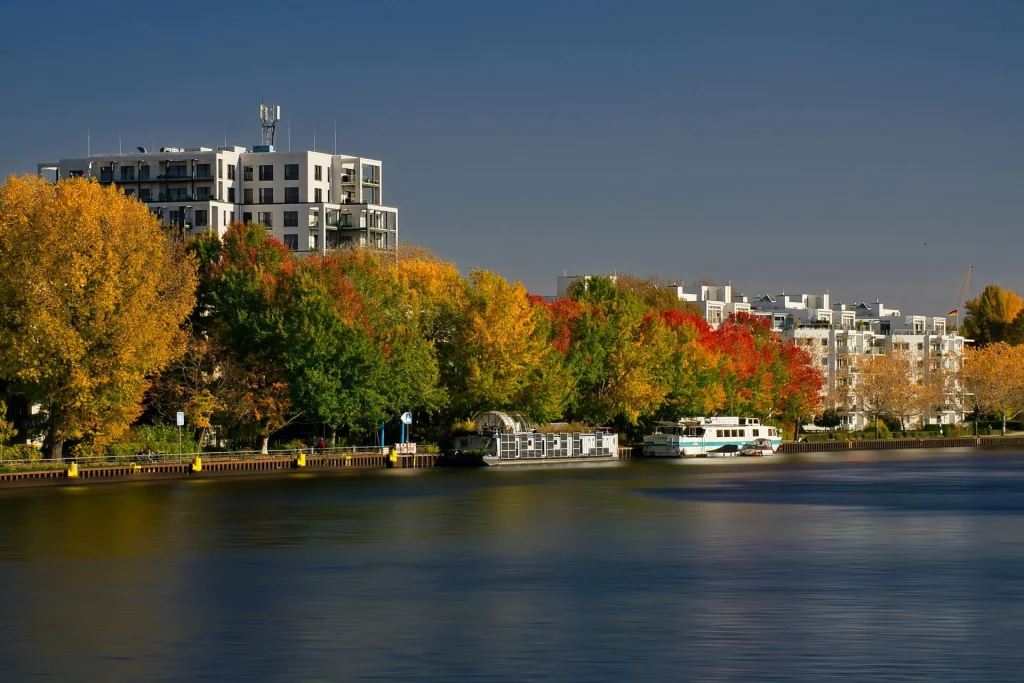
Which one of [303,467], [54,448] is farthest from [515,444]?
[54,448]

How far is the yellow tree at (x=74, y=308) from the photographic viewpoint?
3898 inches

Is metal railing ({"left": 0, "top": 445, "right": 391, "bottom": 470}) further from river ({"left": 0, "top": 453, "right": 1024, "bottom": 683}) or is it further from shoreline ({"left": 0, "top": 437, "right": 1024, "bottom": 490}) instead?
river ({"left": 0, "top": 453, "right": 1024, "bottom": 683})

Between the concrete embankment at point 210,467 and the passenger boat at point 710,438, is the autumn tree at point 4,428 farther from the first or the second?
the passenger boat at point 710,438

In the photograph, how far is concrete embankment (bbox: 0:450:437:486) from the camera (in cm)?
9888

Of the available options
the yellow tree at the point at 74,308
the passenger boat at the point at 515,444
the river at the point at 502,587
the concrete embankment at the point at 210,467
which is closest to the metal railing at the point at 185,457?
the concrete embankment at the point at 210,467

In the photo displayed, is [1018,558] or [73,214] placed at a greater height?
[73,214]

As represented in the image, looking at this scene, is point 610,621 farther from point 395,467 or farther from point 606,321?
point 606,321

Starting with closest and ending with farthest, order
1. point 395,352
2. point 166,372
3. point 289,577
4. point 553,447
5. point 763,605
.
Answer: point 763,605 → point 289,577 → point 166,372 → point 395,352 → point 553,447

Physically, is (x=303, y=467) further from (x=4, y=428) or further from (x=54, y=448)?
(x=4, y=428)

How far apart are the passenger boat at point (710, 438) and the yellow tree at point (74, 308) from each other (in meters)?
73.1

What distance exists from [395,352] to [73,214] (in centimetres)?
3472

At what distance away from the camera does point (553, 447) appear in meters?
147

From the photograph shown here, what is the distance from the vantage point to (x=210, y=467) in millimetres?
114062

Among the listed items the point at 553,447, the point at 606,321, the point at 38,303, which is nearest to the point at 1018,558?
the point at 38,303
